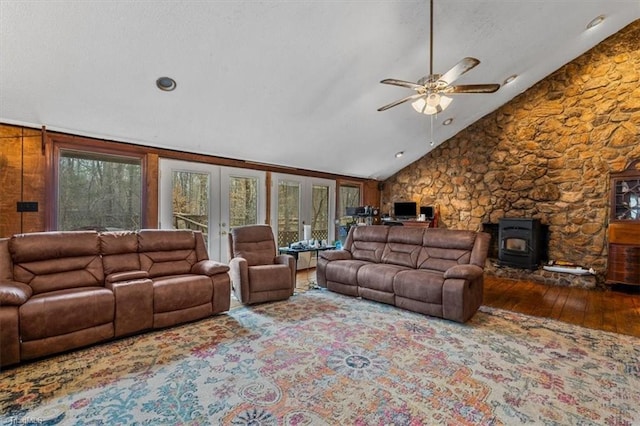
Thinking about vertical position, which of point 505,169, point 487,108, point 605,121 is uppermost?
point 487,108

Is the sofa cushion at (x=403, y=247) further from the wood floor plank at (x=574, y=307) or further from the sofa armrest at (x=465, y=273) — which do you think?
the wood floor plank at (x=574, y=307)

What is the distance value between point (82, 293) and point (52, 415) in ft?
3.84

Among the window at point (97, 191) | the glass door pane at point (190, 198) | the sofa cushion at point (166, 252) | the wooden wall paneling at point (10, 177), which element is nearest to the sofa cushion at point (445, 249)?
the sofa cushion at point (166, 252)

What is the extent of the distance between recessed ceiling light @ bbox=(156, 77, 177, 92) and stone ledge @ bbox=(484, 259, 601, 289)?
616 centimetres

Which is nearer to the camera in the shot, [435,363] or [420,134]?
[435,363]

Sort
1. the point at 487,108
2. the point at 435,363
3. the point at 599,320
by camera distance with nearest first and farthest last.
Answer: the point at 435,363 → the point at 599,320 → the point at 487,108

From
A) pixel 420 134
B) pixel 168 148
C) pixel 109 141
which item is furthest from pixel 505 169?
pixel 109 141

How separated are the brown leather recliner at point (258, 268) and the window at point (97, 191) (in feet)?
4.88

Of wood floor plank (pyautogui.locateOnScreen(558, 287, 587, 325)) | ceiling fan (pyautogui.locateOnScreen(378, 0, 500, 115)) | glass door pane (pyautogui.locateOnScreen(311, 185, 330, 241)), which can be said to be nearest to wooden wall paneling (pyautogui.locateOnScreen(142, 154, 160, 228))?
glass door pane (pyautogui.locateOnScreen(311, 185, 330, 241))

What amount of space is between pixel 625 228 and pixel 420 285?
12.2ft

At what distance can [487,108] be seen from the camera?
6.05 metres

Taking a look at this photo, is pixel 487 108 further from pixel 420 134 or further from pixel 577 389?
pixel 577 389

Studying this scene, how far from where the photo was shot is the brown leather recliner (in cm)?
389

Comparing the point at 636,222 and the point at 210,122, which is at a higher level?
the point at 210,122
